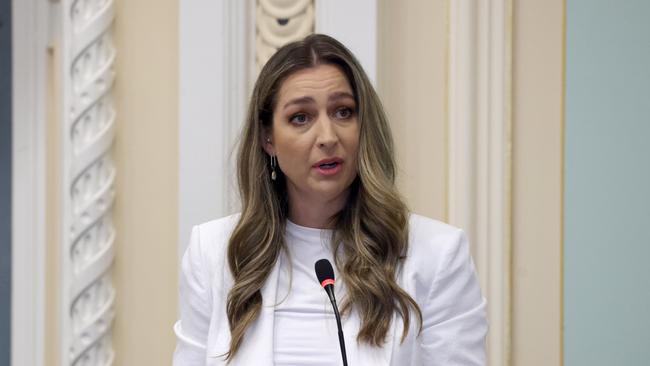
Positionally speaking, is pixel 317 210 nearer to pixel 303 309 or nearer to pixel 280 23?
pixel 303 309

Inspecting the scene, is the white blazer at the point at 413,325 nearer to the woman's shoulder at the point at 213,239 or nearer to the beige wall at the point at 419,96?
the woman's shoulder at the point at 213,239

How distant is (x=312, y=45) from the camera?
2100 millimetres

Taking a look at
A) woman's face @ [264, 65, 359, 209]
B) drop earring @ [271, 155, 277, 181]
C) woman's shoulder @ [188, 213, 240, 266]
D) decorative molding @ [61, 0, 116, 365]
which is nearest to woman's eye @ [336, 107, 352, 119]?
woman's face @ [264, 65, 359, 209]

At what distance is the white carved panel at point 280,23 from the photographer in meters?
2.59

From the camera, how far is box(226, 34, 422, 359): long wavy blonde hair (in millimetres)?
1968

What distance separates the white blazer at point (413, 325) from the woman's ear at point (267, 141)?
26cm

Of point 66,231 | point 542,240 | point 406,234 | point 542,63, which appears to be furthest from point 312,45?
point 66,231

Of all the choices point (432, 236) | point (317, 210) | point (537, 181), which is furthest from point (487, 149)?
point (317, 210)

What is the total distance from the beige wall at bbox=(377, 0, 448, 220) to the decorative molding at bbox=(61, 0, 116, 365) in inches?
35.5

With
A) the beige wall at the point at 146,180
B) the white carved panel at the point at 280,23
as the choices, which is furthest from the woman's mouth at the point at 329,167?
the beige wall at the point at 146,180

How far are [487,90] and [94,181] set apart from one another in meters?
1.27

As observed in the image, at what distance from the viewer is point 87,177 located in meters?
2.71

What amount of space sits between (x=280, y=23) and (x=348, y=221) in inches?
32.3

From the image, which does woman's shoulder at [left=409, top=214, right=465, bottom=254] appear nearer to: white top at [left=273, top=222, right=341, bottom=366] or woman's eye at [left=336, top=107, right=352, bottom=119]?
white top at [left=273, top=222, right=341, bottom=366]
